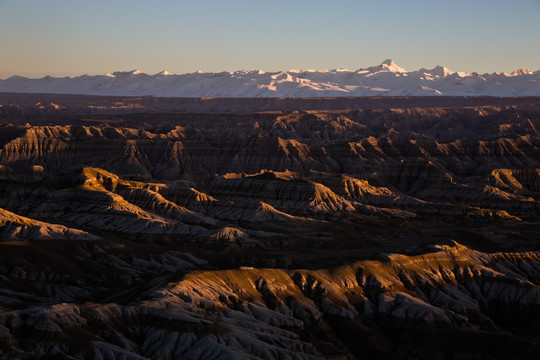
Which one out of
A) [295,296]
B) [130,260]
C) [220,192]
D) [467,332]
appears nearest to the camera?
[467,332]

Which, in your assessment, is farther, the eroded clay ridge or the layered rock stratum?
the layered rock stratum

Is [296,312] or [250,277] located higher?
[250,277]

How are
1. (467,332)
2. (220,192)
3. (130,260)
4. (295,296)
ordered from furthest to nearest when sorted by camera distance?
(220,192) < (130,260) < (295,296) < (467,332)

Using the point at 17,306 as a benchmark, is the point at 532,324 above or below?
below

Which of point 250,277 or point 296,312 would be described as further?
point 250,277

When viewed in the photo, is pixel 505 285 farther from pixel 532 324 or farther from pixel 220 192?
pixel 220 192

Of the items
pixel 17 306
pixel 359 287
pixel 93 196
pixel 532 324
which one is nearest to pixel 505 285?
pixel 532 324

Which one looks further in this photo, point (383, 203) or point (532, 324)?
point (383, 203)

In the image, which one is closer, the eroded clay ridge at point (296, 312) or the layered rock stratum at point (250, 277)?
the eroded clay ridge at point (296, 312)
